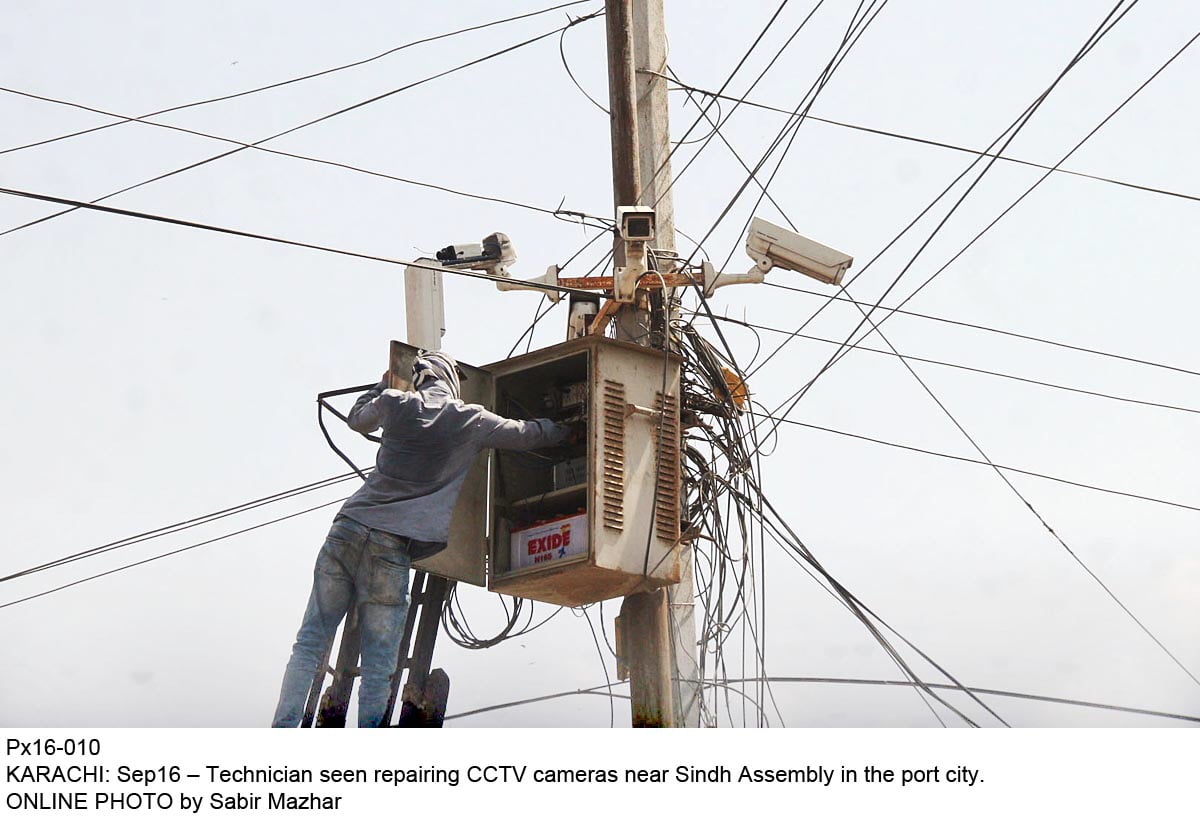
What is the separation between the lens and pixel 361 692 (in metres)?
9.62

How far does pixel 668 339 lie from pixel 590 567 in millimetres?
1315

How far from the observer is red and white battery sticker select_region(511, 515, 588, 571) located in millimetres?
10258

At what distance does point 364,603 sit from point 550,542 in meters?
1.12

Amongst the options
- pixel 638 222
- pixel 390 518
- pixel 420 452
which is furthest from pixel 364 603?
pixel 638 222

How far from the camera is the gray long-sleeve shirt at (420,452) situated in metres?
9.84

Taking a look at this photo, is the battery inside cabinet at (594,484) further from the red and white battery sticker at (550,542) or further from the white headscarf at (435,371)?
the white headscarf at (435,371)

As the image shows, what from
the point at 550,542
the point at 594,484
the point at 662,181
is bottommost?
the point at 550,542

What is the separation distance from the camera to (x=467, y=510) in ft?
35.1

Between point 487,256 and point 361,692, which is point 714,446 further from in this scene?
point 361,692

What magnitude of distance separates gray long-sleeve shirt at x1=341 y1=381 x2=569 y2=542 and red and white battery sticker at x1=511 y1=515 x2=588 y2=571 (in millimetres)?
539

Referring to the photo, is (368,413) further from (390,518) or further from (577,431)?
(577,431)

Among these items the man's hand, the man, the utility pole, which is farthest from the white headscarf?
the utility pole
